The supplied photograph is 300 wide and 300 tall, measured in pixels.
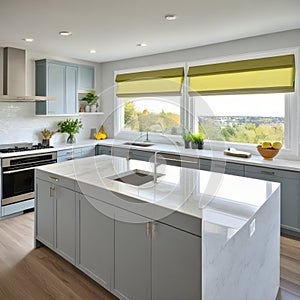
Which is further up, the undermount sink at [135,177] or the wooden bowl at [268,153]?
the wooden bowl at [268,153]

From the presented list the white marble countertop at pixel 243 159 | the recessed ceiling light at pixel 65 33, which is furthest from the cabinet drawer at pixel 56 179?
the white marble countertop at pixel 243 159

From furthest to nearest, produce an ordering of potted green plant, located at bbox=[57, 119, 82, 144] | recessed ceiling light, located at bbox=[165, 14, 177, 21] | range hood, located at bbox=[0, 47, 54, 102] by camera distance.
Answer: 1. potted green plant, located at bbox=[57, 119, 82, 144]
2. range hood, located at bbox=[0, 47, 54, 102]
3. recessed ceiling light, located at bbox=[165, 14, 177, 21]

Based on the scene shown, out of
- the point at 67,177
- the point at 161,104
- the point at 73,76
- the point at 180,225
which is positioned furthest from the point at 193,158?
the point at 73,76

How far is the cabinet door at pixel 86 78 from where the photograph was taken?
528 centimetres

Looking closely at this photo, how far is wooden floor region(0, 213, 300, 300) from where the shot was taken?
2277 millimetres

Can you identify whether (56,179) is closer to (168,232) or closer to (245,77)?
(168,232)

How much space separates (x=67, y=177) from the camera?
2520 mm

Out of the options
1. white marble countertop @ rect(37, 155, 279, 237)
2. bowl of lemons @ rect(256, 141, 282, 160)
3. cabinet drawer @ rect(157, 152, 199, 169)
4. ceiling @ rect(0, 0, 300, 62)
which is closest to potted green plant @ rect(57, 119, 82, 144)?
ceiling @ rect(0, 0, 300, 62)

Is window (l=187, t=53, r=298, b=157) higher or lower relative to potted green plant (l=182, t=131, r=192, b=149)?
higher

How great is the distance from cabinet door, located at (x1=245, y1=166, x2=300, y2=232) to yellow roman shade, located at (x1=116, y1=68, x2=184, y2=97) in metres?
2.10

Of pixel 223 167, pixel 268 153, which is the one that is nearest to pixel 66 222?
pixel 223 167

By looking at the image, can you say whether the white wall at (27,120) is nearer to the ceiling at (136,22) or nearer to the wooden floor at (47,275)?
the ceiling at (136,22)

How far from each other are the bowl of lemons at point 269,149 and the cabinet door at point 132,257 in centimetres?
235

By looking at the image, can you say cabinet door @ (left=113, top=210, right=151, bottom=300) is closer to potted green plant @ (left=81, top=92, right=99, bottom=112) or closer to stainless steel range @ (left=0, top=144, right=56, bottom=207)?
→ stainless steel range @ (left=0, top=144, right=56, bottom=207)
